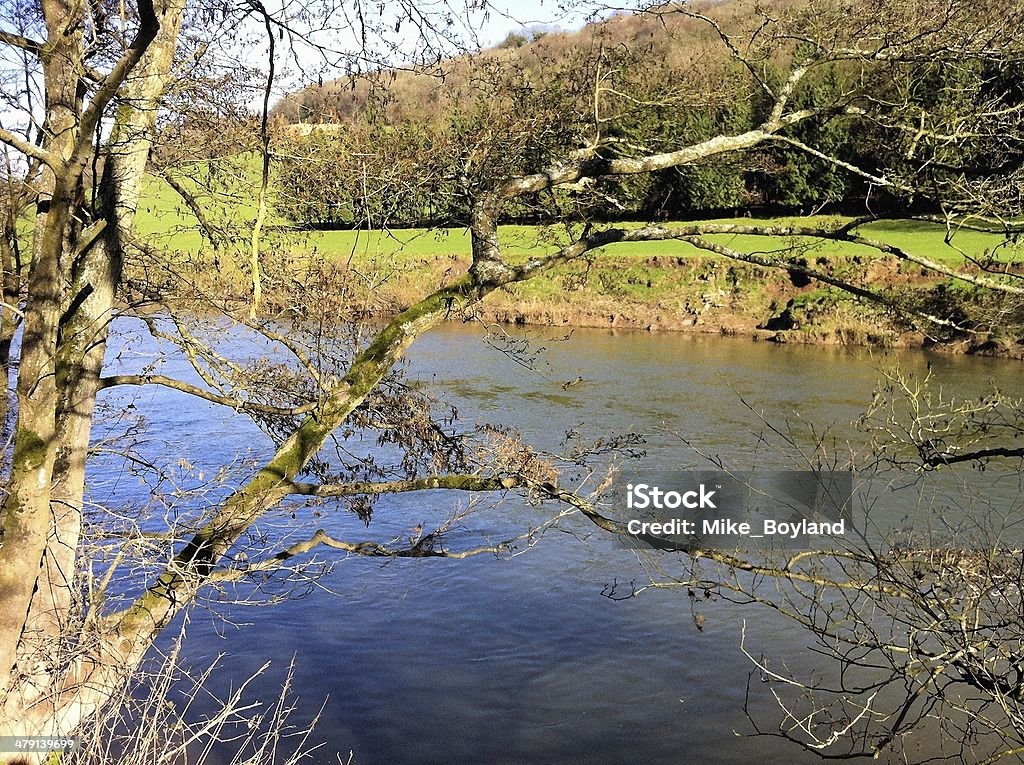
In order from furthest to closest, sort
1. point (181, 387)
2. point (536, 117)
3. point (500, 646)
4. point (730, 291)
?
1. point (730, 291)
2. point (500, 646)
3. point (536, 117)
4. point (181, 387)

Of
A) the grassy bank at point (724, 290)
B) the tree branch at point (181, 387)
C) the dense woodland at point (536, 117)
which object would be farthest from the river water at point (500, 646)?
the grassy bank at point (724, 290)

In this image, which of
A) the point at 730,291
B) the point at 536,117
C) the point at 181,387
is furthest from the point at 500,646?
the point at 730,291

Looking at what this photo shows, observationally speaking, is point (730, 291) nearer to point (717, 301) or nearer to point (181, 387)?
point (717, 301)

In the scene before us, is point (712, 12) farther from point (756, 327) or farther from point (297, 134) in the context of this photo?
point (756, 327)

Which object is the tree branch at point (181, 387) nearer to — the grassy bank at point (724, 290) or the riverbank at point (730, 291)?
the riverbank at point (730, 291)

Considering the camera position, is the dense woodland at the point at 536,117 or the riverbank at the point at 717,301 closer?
the dense woodland at the point at 536,117

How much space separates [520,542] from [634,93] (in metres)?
5.80

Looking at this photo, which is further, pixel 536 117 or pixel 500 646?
pixel 500 646

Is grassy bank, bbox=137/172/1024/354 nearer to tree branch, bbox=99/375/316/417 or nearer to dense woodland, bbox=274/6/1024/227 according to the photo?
dense woodland, bbox=274/6/1024/227

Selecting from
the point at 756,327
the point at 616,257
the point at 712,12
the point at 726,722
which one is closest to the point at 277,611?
the point at 726,722

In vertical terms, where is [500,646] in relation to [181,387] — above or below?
below

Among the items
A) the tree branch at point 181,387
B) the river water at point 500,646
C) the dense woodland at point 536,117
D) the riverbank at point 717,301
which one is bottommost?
the river water at point 500,646

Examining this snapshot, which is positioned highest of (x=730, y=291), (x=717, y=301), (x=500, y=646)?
(x=730, y=291)

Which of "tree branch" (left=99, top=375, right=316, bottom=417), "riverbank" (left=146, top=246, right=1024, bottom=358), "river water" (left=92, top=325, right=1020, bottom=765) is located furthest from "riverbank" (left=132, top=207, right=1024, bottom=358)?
"tree branch" (left=99, top=375, right=316, bottom=417)
